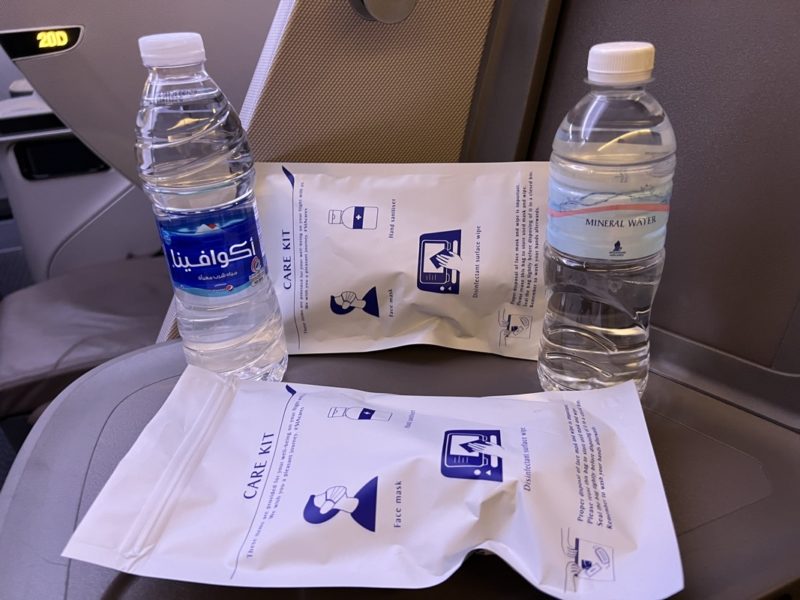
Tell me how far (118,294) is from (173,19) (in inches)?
21.4

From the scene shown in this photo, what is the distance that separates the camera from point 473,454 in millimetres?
559

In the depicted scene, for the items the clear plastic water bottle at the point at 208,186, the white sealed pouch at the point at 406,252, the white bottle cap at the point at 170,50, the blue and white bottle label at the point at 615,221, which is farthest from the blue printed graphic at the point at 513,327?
the white bottle cap at the point at 170,50

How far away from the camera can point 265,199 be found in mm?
781

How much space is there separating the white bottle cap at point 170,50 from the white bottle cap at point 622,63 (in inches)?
→ 14.4

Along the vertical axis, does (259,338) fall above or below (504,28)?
below

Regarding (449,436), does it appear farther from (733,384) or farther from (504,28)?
(504,28)

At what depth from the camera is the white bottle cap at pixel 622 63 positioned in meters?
0.57

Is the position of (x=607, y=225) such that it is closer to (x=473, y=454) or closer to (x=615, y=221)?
(x=615, y=221)

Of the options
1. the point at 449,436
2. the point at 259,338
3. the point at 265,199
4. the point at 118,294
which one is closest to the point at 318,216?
the point at 265,199

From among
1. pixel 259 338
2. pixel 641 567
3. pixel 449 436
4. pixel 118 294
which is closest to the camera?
pixel 641 567

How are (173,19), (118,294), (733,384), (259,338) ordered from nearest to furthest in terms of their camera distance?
(733,384) < (259,338) < (173,19) < (118,294)

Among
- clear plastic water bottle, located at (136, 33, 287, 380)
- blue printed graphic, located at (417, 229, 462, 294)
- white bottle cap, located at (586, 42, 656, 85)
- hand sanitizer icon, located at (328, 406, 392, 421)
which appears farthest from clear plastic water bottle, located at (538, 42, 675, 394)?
clear plastic water bottle, located at (136, 33, 287, 380)

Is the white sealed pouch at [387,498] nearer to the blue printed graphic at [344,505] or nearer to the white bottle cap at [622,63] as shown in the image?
the blue printed graphic at [344,505]

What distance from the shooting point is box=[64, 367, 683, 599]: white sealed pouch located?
0.48 m
